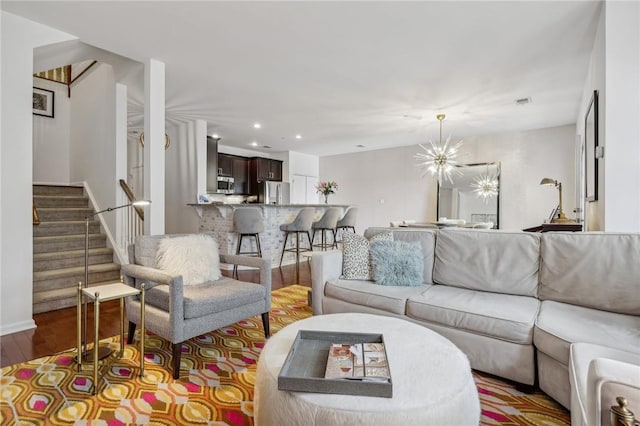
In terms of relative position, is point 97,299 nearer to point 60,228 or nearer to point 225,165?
point 60,228

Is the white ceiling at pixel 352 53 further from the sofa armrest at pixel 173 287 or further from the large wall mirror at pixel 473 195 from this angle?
the sofa armrest at pixel 173 287

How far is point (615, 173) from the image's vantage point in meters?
2.29

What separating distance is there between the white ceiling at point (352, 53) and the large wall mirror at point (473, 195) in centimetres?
141

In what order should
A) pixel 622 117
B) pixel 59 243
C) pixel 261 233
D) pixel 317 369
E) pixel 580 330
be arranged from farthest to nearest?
pixel 261 233, pixel 59 243, pixel 622 117, pixel 580 330, pixel 317 369

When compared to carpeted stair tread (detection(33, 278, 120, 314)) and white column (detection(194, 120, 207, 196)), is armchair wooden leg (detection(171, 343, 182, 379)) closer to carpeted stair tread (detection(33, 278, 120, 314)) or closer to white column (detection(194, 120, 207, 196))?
carpeted stair tread (detection(33, 278, 120, 314))

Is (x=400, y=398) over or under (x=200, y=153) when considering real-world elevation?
under

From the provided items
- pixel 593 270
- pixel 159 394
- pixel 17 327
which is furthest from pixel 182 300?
pixel 593 270

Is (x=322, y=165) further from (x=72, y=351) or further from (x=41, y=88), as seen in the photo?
(x=72, y=351)

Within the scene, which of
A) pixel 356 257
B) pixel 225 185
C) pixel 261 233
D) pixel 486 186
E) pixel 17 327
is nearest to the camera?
pixel 17 327

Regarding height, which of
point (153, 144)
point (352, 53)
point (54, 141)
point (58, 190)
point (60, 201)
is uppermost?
point (352, 53)

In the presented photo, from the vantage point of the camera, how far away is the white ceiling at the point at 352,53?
246cm

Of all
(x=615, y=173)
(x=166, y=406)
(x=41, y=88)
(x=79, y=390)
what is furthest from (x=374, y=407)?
(x=41, y=88)

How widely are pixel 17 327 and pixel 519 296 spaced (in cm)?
393

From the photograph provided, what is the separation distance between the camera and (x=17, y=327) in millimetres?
2570
